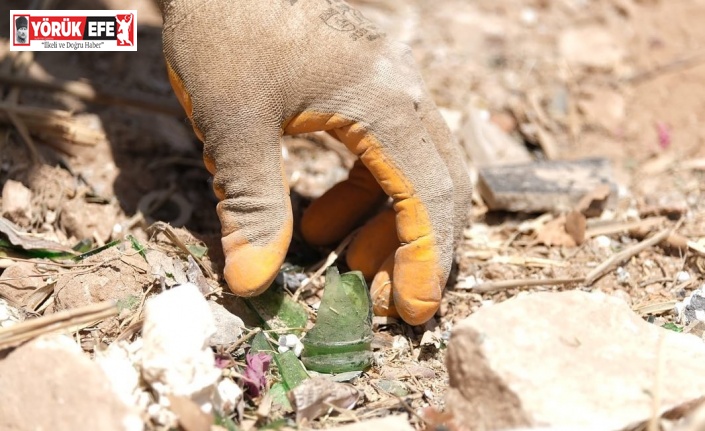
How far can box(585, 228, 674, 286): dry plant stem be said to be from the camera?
1815 mm

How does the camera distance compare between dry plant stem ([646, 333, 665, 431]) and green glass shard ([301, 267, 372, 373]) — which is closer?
dry plant stem ([646, 333, 665, 431])

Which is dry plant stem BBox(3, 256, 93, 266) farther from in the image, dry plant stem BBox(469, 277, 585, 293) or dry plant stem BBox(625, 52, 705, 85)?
dry plant stem BBox(625, 52, 705, 85)

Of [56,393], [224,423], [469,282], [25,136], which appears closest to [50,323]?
[56,393]

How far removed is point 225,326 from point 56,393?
0.35 metres

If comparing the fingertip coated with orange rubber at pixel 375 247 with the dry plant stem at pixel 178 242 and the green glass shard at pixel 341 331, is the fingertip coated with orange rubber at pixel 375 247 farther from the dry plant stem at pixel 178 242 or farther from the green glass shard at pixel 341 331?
the dry plant stem at pixel 178 242

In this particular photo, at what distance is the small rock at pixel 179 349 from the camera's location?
1.25 metres

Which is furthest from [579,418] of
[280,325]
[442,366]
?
[280,325]

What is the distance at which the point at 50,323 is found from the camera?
1300mm

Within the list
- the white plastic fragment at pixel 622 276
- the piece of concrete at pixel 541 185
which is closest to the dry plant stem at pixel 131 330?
the piece of concrete at pixel 541 185

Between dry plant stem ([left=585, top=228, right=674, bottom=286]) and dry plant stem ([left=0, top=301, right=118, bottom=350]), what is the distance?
1122mm

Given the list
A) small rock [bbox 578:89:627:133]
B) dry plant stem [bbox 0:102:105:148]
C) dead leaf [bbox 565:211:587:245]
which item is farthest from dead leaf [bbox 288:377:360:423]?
small rock [bbox 578:89:627:133]

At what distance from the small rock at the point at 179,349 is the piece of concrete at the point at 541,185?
1.02 meters

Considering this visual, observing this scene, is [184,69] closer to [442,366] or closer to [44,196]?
[44,196]

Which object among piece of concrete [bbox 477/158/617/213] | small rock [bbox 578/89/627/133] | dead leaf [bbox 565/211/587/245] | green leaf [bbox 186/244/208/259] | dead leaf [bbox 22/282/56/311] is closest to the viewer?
dead leaf [bbox 22/282/56/311]
